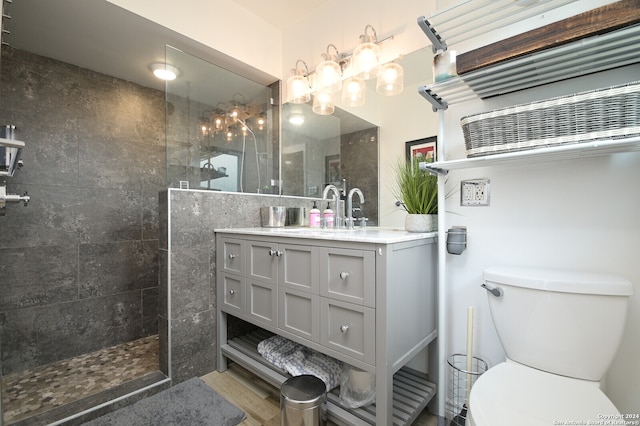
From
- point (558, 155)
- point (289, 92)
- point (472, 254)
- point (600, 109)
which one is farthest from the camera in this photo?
point (289, 92)

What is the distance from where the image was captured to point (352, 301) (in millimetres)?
1176

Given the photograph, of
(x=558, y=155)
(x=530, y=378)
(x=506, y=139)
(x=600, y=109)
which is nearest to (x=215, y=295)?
(x=530, y=378)

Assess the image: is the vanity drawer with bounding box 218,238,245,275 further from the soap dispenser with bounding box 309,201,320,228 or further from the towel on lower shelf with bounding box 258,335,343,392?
the soap dispenser with bounding box 309,201,320,228

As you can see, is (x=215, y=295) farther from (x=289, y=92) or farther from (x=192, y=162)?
(x=289, y=92)

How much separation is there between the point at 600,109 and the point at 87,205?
9.57 ft

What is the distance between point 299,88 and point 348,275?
5.38 feet

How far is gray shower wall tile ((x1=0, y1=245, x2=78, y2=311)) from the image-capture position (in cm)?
183

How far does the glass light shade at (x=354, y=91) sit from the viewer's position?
6.37ft

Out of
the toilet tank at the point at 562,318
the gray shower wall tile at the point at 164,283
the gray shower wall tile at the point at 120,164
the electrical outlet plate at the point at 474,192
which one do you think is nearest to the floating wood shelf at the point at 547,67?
the electrical outlet plate at the point at 474,192

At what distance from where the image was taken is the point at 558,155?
1.06 m

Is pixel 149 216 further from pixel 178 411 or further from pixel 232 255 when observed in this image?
pixel 178 411

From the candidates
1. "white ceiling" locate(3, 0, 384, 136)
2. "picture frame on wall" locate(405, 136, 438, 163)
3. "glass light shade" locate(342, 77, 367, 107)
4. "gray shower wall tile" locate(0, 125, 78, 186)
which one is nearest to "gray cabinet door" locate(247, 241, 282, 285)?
"picture frame on wall" locate(405, 136, 438, 163)

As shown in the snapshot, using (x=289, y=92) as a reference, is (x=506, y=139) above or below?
below

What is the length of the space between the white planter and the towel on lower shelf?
86 centimetres
